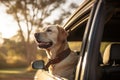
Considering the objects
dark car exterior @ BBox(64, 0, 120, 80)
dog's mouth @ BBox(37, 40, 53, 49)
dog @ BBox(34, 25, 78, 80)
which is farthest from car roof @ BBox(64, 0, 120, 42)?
dog's mouth @ BBox(37, 40, 53, 49)

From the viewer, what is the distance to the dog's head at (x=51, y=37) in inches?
198

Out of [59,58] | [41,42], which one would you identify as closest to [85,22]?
[59,58]

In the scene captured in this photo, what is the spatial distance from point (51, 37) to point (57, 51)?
1.90 ft

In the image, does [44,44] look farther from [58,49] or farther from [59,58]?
[59,58]

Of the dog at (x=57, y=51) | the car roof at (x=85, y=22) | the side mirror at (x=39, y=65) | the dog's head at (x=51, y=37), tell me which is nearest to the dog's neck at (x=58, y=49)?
the dog at (x=57, y=51)

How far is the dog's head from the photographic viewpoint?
5.04m

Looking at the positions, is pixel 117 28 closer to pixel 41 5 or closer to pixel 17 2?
pixel 41 5

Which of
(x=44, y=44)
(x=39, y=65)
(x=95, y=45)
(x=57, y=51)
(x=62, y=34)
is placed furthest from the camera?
(x=44, y=44)

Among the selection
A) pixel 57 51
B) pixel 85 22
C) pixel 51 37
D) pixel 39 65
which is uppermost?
pixel 85 22

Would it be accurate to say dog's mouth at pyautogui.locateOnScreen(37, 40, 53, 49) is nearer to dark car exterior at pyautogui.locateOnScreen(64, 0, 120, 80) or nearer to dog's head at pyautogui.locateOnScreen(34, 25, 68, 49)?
dog's head at pyautogui.locateOnScreen(34, 25, 68, 49)

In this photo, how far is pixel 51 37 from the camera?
17.5 ft

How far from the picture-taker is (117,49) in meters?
3.80

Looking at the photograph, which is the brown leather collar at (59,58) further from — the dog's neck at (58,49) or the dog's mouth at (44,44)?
the dog's mouth at (44,44)

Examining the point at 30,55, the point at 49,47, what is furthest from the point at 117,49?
the point at 30,55
